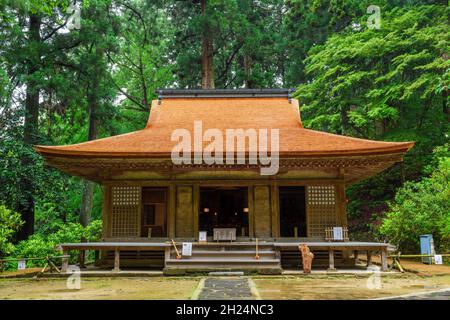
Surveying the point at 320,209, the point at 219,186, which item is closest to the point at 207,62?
the point at 219,186

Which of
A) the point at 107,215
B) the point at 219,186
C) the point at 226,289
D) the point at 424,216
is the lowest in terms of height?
the point at 226,289

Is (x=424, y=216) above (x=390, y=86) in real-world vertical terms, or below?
below

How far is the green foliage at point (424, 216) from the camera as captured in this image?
13.8m

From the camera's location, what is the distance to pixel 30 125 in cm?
1725

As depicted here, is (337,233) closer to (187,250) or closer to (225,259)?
(225,259)

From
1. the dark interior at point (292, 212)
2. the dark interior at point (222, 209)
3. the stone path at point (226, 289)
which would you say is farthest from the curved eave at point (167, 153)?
the dark interior at point (222, 209)

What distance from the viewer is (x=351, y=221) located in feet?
76.7

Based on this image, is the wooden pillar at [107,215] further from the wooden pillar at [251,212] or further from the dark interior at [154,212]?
the wooden pillar at [251,212]

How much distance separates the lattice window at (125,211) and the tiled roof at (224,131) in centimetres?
170

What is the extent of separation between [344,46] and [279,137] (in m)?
9.59

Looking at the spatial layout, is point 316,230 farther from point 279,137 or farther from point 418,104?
point 418,104

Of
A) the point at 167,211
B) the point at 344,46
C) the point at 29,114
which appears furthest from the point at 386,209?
the point at 29,114

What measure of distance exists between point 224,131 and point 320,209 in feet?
14.5

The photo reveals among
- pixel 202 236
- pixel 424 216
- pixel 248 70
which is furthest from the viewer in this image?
pixel 248 70
